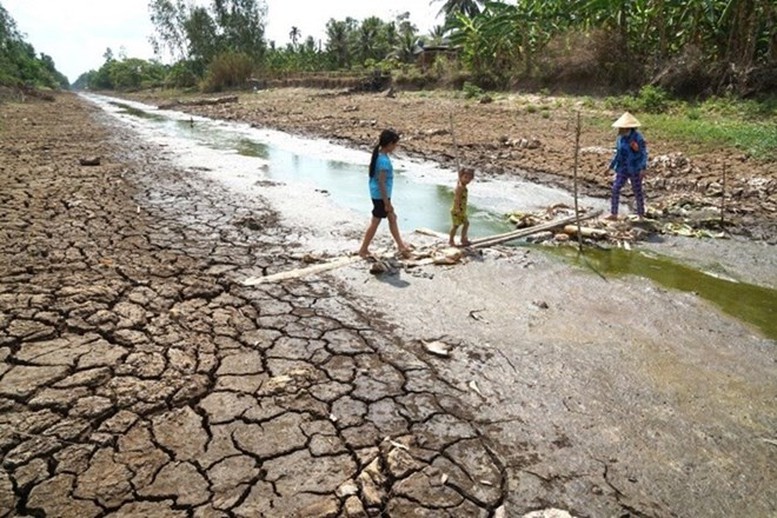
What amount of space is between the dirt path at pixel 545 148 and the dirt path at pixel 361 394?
3900 millimetres

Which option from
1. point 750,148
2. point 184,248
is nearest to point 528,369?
point 184,248

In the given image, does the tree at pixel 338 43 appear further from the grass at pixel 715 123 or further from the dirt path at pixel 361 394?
the dirt path at pixel 361 394

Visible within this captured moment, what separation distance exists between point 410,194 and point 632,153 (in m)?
3.85

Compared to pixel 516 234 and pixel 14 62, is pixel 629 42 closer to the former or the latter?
pixel 516 234

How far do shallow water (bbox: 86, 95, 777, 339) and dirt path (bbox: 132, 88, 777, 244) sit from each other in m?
1.10

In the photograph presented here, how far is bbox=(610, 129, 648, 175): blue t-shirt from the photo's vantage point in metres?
6.82

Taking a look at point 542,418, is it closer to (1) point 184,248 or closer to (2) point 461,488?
(2) point 461,488

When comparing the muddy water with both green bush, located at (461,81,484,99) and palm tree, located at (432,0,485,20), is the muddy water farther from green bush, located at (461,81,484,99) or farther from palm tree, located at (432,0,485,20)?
palm tree, located at (432,0,485,20)

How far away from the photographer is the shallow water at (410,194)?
505 cm

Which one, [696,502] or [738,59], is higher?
[738,59]

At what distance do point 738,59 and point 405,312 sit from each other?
18045 millimetres

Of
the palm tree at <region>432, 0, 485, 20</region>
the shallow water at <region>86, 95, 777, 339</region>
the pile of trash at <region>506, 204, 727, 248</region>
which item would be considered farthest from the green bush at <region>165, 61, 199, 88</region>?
the pile of trash at <region>506, 204, 727, 248</region>

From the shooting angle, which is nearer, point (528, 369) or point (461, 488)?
point (461, 488)

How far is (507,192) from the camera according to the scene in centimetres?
917
